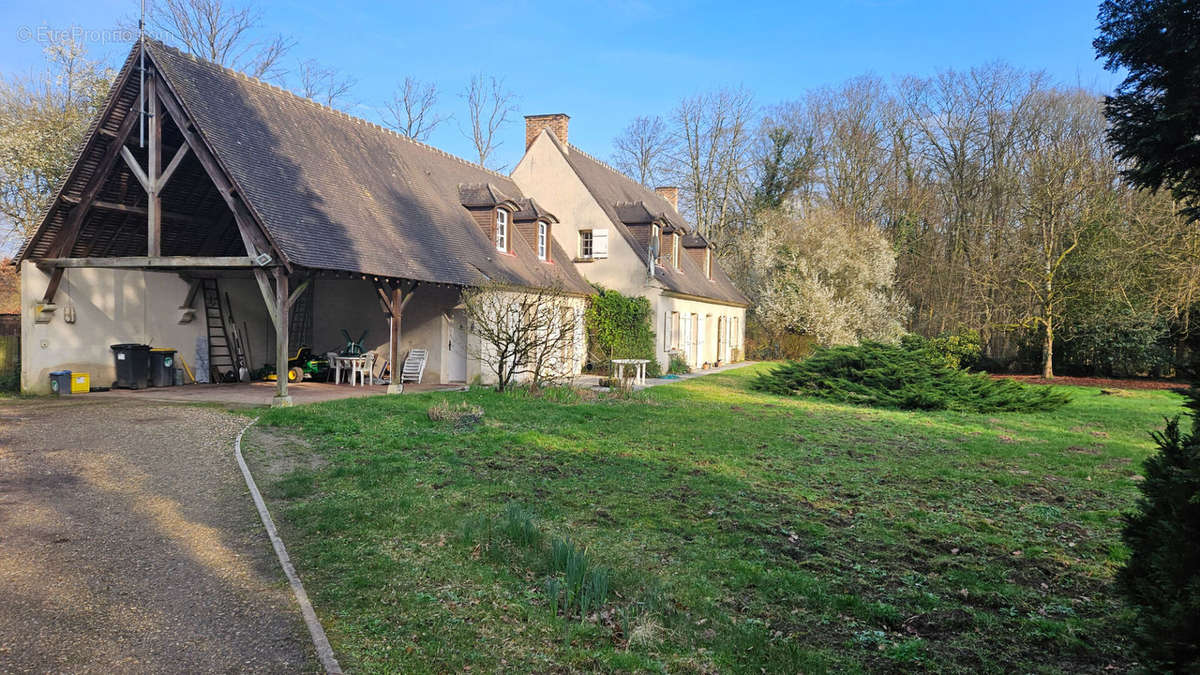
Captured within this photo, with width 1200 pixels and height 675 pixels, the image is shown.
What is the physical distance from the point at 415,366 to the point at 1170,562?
15303 mm

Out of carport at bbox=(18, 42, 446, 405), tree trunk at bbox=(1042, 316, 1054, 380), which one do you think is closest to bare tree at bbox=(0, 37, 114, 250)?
carport at bbox=(18, 42, 446, 405)

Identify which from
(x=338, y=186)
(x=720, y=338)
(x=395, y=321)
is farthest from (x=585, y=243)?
(x=395, y=321)

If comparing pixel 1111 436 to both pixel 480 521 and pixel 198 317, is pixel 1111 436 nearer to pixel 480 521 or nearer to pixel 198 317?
pixel 480 521

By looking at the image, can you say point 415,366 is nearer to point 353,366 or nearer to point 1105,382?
point 353,366

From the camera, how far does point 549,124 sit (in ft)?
77.4

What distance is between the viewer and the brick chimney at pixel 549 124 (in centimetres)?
2348

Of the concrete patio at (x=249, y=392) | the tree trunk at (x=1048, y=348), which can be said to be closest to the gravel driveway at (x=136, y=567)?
the concrete patio at (x=249, y=392)

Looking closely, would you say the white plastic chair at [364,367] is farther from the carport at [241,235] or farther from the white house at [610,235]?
the white house at [610,235]

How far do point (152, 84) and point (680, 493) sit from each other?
1163cm

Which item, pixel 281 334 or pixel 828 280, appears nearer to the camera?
pixel 281 334

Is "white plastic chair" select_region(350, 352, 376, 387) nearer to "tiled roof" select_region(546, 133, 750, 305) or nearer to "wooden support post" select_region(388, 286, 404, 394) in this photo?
"wooden support post" select_region(388, 286, 404, 394)

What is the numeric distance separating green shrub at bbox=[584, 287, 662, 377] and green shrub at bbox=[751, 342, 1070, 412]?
4.78 meters

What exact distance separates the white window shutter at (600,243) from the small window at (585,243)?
336 millimetres

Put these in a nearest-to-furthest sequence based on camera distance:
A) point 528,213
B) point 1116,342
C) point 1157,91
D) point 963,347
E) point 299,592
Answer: point 1157,91 < point 299,592 < point 528,213 < point 1116,342 < point 963,347
